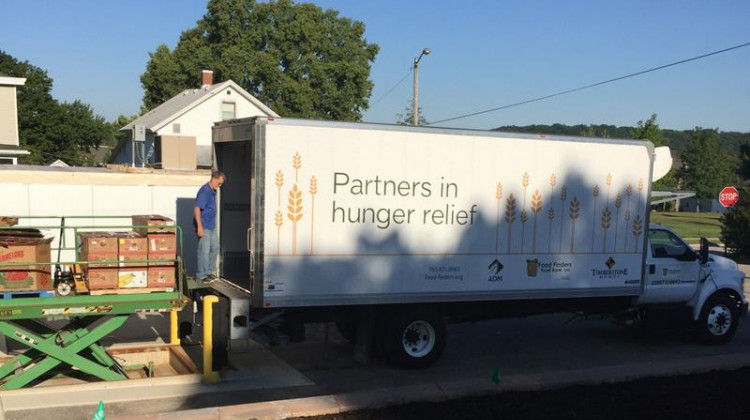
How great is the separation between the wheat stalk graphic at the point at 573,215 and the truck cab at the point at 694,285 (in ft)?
4.98

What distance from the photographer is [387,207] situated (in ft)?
26.9

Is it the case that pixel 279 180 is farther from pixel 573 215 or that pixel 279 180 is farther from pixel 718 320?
pixel 718 320

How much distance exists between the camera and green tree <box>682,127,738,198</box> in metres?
75.2

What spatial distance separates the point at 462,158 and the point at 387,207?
1108 millimetres

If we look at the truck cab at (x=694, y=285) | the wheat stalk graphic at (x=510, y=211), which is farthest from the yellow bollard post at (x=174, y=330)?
the truck cab at (x=694, y=285)

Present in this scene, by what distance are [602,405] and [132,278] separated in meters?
4.90

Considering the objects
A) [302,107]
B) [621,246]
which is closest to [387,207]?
[621,246]

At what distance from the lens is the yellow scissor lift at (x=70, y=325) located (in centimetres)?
709

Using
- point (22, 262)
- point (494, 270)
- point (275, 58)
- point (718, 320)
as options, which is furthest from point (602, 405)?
point (275, 58)

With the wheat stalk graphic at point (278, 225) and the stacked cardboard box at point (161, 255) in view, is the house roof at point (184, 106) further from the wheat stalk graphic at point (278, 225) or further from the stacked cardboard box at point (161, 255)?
the wheat stalk graphic at point (278, 225)

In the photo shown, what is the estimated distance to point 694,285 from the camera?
1027cm

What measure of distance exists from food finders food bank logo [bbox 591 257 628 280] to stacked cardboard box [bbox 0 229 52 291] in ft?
21.5

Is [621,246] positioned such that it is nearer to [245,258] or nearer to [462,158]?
[462,158]

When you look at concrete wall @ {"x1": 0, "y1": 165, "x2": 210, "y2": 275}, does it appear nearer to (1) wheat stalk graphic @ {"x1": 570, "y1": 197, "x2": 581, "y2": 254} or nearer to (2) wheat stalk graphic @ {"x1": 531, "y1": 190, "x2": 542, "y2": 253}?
(2) wheat stalk graphic @ {"x1": 531, "y1": 190, "x2": 542, "y2": 253}
